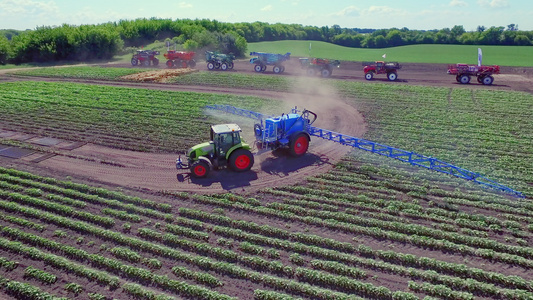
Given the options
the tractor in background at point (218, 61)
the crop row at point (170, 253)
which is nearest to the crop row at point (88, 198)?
the crop row at point (170, 253)

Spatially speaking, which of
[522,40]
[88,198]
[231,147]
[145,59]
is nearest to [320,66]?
[145,59]

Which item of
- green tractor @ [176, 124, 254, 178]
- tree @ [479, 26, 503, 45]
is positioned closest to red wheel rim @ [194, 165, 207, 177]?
green tractor @ [176, 124, 254, 178]

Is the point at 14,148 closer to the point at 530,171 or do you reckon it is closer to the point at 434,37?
the point at 530,171

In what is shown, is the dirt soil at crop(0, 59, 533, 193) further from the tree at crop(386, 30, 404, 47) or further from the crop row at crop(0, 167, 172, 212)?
the tree at crop(386, 30, 404, 47)

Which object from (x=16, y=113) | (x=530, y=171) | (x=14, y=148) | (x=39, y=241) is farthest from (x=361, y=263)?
(x=16, y=113)

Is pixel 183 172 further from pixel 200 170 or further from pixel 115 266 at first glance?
pixel 115 266
